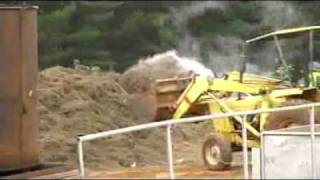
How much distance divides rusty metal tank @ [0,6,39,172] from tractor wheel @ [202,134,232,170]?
3.74 m

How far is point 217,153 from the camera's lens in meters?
16.2

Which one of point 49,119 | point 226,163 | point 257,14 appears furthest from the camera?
point 257,14

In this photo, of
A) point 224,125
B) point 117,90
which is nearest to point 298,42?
point 224,125

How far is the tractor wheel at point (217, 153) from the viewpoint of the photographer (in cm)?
1598

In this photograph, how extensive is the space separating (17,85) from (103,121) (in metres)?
7.58

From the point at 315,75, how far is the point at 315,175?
4.49 meters

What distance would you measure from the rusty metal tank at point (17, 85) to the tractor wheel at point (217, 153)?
12.3ft

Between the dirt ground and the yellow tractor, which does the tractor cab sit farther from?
the dirt ground

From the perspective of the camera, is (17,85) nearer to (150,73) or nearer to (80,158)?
(80,158)

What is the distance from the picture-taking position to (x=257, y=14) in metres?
40.6

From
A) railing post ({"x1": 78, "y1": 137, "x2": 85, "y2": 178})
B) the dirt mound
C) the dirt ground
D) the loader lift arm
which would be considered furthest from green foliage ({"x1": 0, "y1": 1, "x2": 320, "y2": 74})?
railing post ({"x1": 78, "y1": 137, "x2": 85, "y2": 178})

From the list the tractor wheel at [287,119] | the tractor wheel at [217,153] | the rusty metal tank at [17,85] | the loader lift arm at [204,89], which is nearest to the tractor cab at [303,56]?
the loader lift arm at [204,89]

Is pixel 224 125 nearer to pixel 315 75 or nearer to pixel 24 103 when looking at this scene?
pixel 315 75

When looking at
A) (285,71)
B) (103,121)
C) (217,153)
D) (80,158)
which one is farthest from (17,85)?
(103,121)
